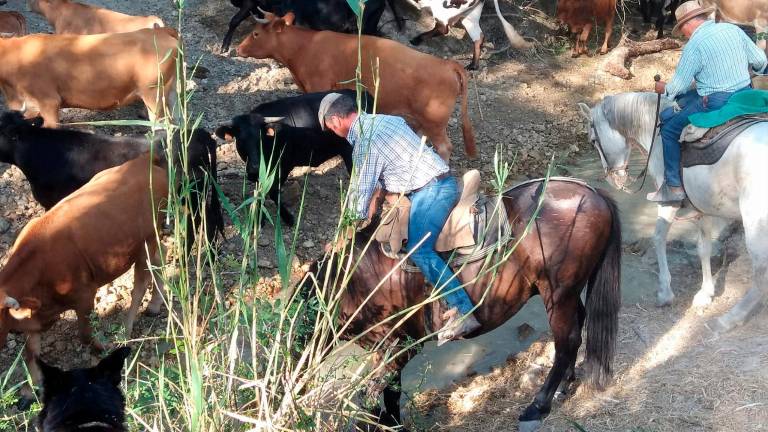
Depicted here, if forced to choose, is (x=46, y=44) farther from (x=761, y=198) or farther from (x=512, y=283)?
(x=761, y=198)

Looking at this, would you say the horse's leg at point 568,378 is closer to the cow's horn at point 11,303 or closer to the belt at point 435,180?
the belt at point 435,180

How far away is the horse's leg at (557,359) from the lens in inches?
230

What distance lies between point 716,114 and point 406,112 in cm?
343

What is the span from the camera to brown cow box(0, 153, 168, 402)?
6.00 meters

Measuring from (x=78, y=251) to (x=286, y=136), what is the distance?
2.48m

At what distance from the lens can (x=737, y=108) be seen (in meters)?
6.46

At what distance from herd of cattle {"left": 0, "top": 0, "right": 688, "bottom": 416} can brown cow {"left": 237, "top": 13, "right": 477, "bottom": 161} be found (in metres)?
0.01

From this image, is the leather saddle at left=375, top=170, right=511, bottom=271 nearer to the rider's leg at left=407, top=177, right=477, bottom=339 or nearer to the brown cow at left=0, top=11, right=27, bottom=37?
the rider's leg at left=407, top=177, right=477, bottom=339

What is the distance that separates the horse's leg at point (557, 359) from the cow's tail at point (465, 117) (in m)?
3.64

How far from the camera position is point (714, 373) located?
615cm

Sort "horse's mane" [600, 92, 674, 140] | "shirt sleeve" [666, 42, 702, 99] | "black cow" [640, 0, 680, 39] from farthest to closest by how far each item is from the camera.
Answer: "black cow" [640, 0, 680, 39]
"horse's mane" [600, 92, 674, 140]
"shirt sleeve" [666, 42, 702, 99]

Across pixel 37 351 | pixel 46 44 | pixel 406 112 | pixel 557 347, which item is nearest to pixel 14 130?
pixel 46 44

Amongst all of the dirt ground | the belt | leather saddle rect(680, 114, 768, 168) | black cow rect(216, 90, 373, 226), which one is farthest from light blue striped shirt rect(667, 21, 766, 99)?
black cow rect(216, 90, 373, 226)

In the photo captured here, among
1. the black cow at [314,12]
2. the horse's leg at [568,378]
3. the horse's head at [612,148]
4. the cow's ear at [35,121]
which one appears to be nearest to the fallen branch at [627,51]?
the black cow at [314,12]
